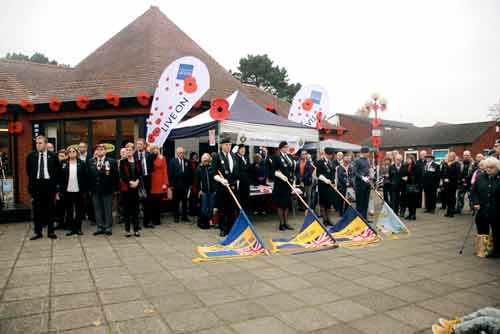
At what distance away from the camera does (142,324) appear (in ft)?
10.4

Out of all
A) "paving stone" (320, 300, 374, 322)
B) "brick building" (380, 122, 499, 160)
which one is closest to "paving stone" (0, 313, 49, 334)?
"paving stone" (320, 300, 374, 322)

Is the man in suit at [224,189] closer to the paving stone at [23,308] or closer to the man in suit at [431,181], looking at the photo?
the paving stone at [23,308]

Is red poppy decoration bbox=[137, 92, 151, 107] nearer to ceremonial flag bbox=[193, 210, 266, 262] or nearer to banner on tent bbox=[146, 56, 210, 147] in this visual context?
banner on tent bbox=[146, 56, 210, 147]

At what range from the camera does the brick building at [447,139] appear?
35.7 metres

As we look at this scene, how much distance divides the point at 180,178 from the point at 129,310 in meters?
5.23

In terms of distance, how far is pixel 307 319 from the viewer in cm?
331

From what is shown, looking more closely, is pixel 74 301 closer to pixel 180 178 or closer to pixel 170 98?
pixel 180 178

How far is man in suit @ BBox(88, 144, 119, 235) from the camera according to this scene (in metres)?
6.99

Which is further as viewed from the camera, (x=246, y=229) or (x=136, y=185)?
(x=136, y=185)

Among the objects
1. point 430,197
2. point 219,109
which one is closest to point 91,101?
point 219,109

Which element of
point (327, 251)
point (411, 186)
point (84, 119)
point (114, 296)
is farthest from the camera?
point (84, 119)

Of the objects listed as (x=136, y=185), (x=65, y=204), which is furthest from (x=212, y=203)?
(x=65, y=204)

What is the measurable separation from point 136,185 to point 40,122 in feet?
22.1

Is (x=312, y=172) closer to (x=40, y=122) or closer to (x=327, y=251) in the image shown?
(x=327, y=251)
